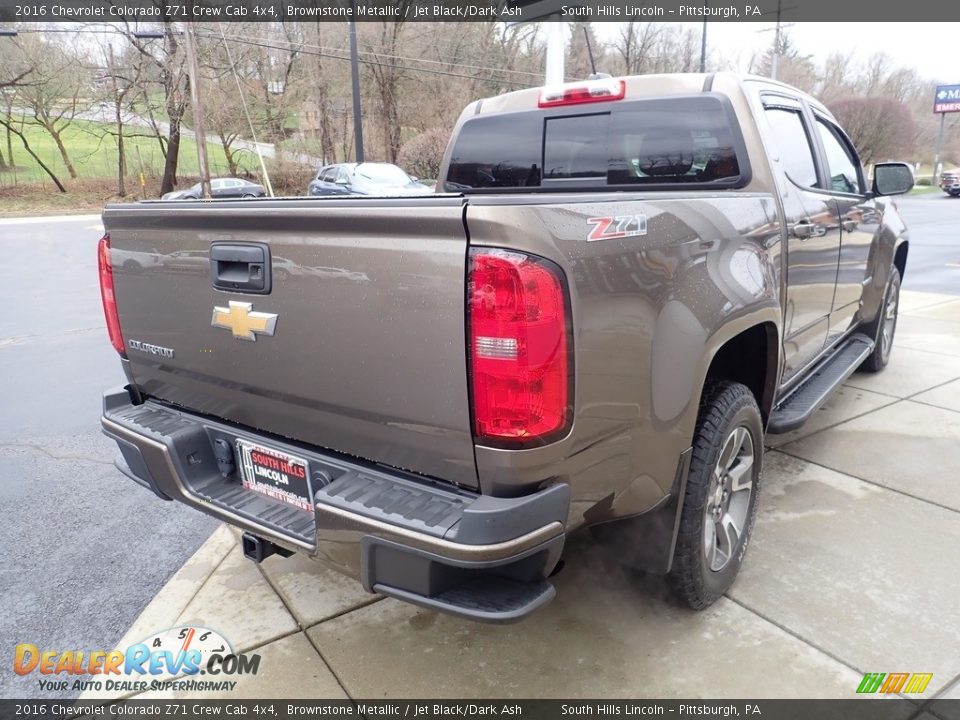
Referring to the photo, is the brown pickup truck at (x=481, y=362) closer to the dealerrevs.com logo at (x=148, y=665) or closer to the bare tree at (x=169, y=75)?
the dealerrevs.com logo at (x=148, y=665)

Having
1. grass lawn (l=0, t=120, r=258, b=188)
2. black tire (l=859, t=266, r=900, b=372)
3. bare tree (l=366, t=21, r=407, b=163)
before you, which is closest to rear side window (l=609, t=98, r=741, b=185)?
black tire (l=859, t=266, r=900, b=372)

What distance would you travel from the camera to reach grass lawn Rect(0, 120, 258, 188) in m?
38.1

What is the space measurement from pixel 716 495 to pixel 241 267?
1.86 metres

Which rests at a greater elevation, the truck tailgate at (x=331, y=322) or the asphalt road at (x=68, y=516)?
the truck tailgate at (x=331, y=322)

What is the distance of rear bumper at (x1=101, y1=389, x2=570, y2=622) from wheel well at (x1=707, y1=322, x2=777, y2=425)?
4.34 ft

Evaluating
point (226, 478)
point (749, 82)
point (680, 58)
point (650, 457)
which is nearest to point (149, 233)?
point (226, 478)

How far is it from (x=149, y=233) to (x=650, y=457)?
1.87m

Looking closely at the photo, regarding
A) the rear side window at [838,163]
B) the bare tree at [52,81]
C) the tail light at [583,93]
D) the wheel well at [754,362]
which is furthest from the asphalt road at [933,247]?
the bare tree at [52,81]

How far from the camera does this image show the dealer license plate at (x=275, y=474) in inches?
86.7

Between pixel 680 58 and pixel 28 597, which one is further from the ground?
pixel 680 58

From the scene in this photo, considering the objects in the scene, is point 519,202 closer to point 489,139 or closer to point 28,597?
point 489,139

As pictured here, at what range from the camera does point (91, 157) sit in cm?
4044

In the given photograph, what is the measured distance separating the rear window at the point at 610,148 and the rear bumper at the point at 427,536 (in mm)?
1913

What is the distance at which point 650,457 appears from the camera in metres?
2.12
